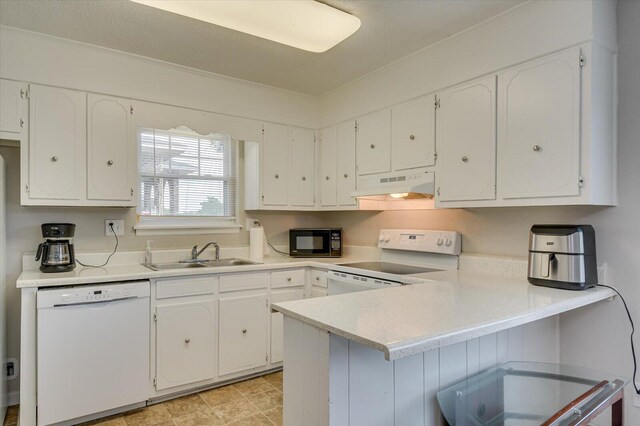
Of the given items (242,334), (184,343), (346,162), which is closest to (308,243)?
(346,162)

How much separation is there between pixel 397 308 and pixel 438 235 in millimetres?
1503

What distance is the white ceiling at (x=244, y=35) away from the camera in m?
2.17

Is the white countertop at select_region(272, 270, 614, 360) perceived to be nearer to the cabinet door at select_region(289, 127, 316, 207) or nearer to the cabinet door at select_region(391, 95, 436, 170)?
the cabinet door at select_region(391, 95, 436, 170)

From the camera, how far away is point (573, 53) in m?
1.92

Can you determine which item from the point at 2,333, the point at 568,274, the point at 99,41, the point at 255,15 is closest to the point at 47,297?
the point at 2,333

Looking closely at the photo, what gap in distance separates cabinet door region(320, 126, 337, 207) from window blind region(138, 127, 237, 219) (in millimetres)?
847

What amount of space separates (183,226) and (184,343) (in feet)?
3.27

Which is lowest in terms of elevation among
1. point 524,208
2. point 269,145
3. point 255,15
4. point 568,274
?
point 568,274

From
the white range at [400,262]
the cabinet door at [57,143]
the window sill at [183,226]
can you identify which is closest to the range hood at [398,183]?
the white range at [400,262]

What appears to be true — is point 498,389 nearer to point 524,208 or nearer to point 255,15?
point 524,208

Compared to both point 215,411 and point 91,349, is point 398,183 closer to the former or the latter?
point 215,411

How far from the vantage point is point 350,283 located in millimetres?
2805

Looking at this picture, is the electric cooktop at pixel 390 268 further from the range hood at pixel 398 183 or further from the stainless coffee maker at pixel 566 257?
the stainless coffee maker at pixel 566 257

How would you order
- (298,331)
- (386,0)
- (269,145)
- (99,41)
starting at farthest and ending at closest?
1. (269,145)
2. (99,41)
3. (386,0)
4. (298,331)
